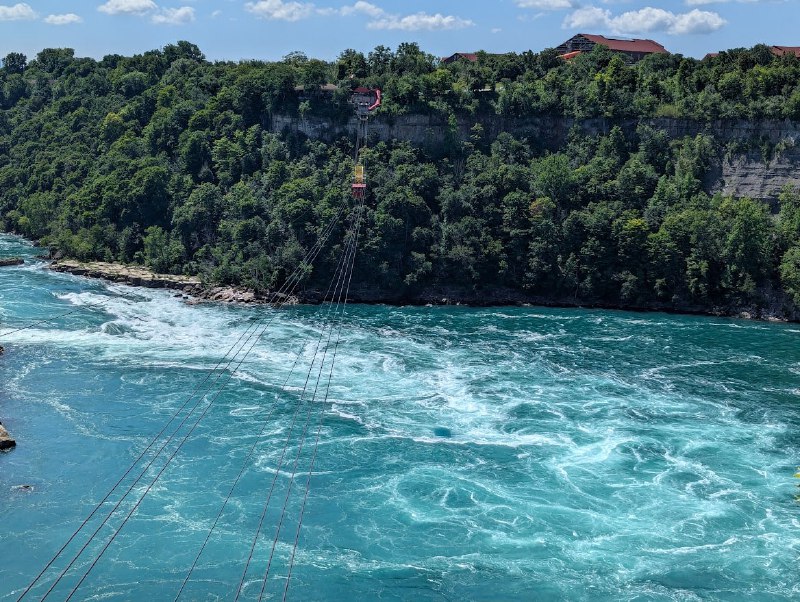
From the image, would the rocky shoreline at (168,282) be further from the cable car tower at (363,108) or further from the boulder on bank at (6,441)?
the boulder on bank at (6,441)

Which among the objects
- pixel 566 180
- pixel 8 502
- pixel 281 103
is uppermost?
pixel 281 103

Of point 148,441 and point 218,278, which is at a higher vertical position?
point 218,278

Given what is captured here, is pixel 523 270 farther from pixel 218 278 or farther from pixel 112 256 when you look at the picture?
pixel 112 256

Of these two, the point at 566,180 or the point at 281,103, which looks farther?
the point at 281,103

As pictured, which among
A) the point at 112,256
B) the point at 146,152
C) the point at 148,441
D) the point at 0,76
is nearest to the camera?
the point at 148,441

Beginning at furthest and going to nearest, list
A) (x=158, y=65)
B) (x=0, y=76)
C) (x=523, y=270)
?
(x=0, y=76) < (x=158, y=65) < (x=523, y=270)

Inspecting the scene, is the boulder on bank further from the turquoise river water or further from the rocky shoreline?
the rocky shoreline

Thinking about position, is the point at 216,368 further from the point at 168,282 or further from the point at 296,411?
the point at 168,282

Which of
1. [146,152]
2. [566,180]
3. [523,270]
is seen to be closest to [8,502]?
[523,270]
